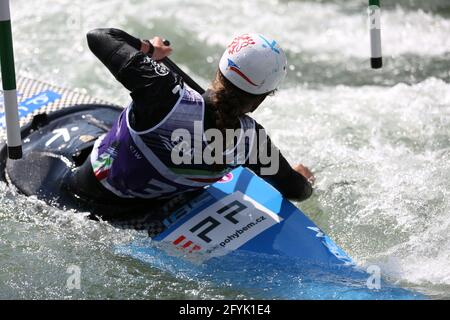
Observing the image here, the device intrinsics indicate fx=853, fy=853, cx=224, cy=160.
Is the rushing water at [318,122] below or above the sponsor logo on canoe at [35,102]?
below

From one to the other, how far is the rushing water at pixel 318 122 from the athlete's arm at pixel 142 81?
2.25 feet

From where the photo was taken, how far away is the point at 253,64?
351 cm

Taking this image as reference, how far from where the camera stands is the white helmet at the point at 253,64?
3.50 metres

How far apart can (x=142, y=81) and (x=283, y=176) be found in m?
0.91

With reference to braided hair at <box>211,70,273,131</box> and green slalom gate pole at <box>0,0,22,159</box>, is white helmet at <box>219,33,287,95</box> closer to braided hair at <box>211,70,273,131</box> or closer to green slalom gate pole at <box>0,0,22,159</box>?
braided hair at <box>211,70,273,131</box>

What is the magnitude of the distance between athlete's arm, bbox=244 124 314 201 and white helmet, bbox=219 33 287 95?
297mm

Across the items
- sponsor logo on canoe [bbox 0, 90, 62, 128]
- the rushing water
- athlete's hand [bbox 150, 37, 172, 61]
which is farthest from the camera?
sponsor logo on canoe [bbox 0, 90, 62, 128]

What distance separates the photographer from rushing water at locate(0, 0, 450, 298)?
12.5 feet

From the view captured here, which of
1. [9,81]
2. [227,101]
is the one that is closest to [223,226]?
[227,101]

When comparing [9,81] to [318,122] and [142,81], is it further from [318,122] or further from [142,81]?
[318,122]

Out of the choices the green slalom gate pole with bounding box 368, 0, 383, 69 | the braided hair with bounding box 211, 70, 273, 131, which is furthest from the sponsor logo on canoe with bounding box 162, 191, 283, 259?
the green slalom gate pole with bounding box 368, 0, 383, 69

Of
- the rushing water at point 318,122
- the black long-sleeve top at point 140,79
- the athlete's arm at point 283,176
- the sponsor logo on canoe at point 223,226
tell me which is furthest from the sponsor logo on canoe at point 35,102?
the athlete's arm at point 283,176

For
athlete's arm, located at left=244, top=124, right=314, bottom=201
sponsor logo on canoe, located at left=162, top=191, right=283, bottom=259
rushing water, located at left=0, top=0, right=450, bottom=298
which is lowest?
rushing water, located at left=0, top=0, right=450, bottom=298

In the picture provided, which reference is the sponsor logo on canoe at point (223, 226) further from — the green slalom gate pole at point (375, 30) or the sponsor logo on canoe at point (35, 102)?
the sponsor logo on canoe at point (35, 102)
